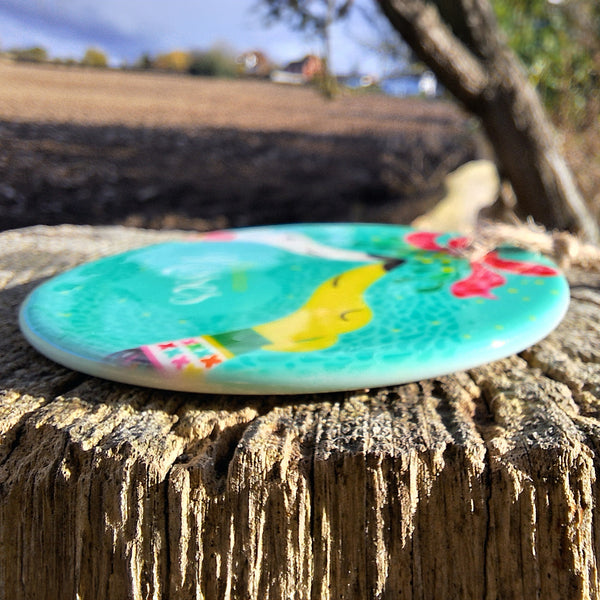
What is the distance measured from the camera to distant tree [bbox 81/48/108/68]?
63.9 inches

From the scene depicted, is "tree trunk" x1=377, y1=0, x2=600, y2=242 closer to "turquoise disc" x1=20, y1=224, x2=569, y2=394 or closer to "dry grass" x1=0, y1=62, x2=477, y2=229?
"dry grass" x1=0, y1=62, x2=477, y2=229

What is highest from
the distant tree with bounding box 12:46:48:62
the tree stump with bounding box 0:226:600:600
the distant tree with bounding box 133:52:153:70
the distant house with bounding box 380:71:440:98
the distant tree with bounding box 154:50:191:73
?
the distant house with bounding box 380:71:440:98

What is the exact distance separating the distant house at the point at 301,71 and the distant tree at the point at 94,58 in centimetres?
70

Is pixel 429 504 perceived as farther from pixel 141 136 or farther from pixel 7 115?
pixel 141 136

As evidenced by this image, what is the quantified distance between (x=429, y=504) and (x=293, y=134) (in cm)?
265

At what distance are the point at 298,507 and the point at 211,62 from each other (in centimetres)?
183

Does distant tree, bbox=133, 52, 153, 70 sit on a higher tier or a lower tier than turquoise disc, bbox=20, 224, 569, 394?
higher

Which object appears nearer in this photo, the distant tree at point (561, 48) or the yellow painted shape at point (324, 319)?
the yellow painted shape at point (324, 319)

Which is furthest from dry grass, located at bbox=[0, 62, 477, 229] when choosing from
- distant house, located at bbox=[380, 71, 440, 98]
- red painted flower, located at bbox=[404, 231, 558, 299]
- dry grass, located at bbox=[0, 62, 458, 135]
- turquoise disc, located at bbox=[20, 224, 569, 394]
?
red painted flower, located at bbox=[404, 231, 558, 299]

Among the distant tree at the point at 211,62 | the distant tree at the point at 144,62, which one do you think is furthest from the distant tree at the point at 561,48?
the distant tree at the point at 144,62

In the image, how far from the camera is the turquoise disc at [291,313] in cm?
59

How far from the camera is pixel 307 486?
20.7 inches

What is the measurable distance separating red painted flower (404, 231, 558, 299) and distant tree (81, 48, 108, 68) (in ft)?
3.51

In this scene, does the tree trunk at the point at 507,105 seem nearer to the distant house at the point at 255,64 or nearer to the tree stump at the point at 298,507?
the distant house at the point at 255,64
